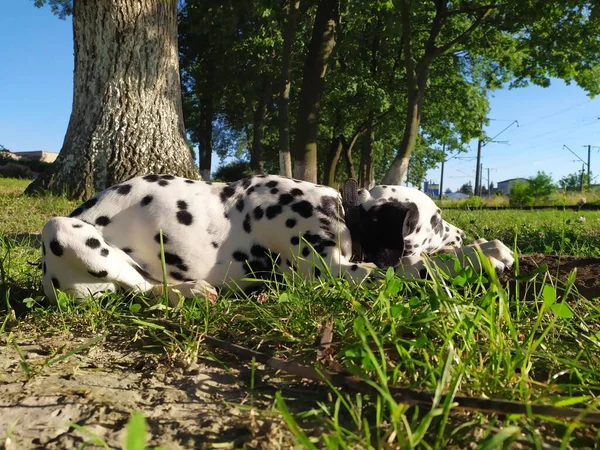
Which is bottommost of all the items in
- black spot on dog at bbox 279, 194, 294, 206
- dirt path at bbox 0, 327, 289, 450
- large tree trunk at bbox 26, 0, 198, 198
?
dirt path at bbox 0, 327, 289, 450

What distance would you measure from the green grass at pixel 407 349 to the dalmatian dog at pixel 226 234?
46 centimetres

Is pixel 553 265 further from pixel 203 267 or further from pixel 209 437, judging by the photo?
pixel 209 437

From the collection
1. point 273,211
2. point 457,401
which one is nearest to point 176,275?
point 273,211

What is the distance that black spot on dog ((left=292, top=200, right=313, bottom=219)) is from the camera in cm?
374

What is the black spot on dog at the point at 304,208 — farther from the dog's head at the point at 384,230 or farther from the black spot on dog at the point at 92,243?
the black spot on dog at the point at 92,243

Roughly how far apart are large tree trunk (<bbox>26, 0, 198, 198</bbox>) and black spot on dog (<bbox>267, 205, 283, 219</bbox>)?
4769 millimetres

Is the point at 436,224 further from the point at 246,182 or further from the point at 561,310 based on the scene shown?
the point at 561,310

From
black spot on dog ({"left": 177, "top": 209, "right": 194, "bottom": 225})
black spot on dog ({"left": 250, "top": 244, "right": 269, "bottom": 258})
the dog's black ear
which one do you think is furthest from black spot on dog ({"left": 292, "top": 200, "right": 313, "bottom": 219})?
black spot on dog ({"left": 177, "top": 209, "right": 194, "bottom": 225})

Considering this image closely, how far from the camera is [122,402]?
166 centimetres

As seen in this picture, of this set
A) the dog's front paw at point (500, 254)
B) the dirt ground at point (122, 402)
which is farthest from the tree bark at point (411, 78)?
the dirt ground at point (122, 402)

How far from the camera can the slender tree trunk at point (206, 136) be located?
27.6 meters

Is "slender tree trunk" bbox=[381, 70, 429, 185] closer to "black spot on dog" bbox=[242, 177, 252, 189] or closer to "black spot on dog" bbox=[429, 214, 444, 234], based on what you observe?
"black spot on dog" bbox=[429, 214, 444, 234]

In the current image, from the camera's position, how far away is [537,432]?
1348mm

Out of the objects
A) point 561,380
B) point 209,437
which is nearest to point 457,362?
point 561,380
